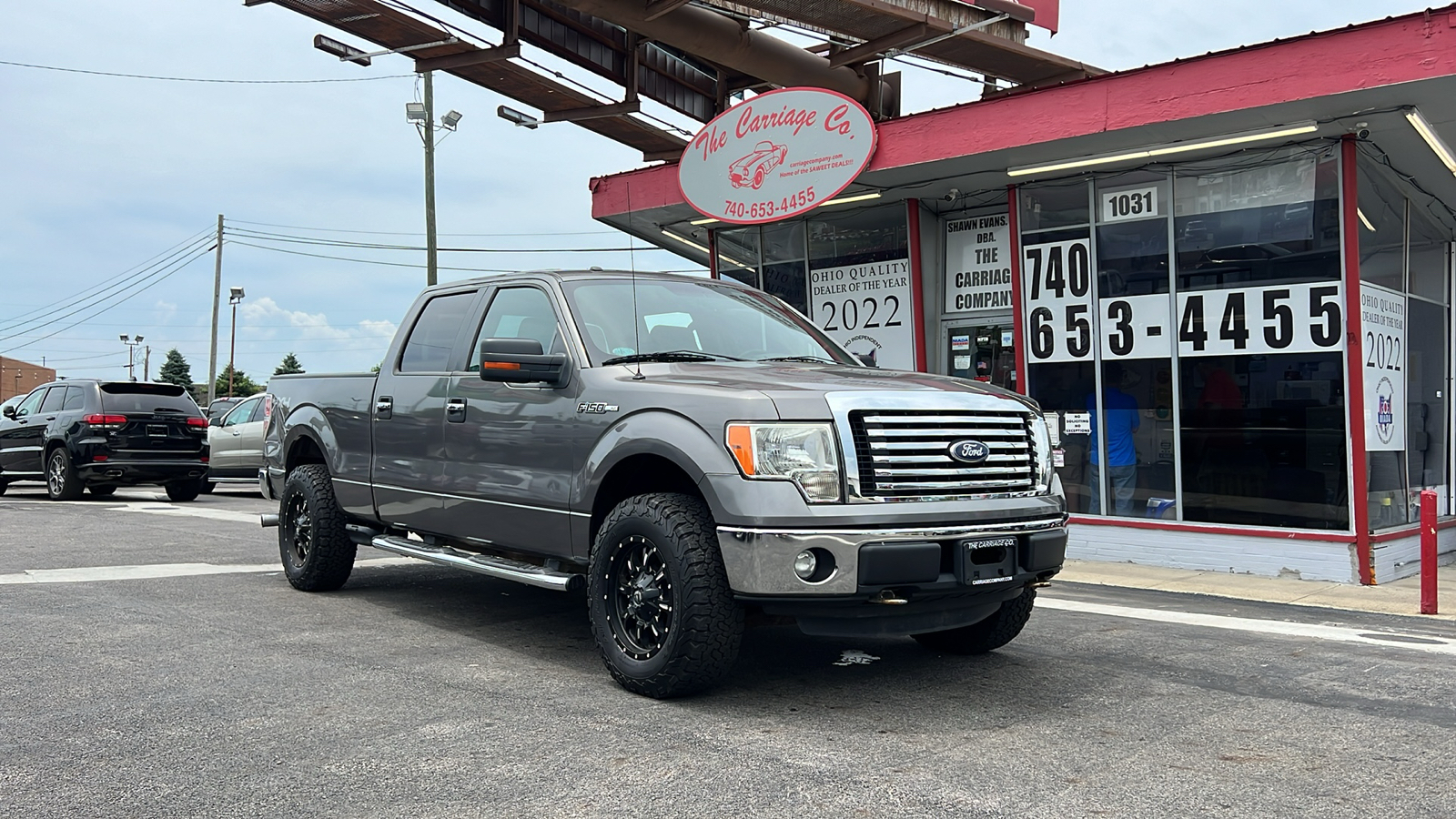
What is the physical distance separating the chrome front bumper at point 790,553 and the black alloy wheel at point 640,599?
36 cm

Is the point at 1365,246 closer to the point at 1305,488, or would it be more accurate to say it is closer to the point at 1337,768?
the point at 1305,488

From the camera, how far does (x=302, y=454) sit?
8102mm

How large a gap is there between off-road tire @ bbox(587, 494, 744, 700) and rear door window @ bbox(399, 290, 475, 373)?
2.09 meters

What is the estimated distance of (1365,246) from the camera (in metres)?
10.4

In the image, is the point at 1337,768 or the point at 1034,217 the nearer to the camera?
the point at 1337,768

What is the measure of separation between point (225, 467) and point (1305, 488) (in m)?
16.9

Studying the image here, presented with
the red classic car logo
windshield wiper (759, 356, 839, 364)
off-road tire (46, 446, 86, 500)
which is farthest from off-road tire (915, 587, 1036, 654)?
off-road tire (46, 446, 86, 500)

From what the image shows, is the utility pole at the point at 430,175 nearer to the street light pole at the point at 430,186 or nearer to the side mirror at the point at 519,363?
the street light pole at the point at 430,186

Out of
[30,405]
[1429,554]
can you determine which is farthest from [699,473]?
[30,405]

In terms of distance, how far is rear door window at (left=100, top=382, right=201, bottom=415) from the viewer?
16547 millimetres

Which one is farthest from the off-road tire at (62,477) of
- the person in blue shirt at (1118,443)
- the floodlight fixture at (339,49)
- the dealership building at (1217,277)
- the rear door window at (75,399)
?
the person in blue shirt at (1118,443)

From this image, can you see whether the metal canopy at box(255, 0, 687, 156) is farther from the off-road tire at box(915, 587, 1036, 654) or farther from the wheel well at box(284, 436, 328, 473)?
the off-road tire at box(915, 587, 1036, 654)

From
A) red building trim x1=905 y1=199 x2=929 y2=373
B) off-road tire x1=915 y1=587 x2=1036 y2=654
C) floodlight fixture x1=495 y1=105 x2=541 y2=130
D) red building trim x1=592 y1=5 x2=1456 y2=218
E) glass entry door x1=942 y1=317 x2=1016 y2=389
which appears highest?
floodlight fixture x1=495 y1=105 x2=541 y2=130

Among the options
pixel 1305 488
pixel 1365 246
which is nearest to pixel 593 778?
pixel 1305 488
